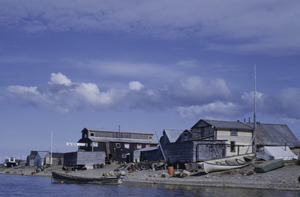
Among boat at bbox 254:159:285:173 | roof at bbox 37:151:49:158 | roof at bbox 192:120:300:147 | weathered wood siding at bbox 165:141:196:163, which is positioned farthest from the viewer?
roof at bbox 37:151:49:158

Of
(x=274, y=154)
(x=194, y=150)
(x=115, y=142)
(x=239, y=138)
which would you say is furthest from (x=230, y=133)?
(x=115, y=142)

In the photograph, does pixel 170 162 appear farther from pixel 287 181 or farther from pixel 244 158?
pixel 287 181

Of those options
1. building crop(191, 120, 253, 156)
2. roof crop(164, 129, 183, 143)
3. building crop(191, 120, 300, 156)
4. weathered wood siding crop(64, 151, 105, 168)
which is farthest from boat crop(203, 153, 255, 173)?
weathered wood siding crop(64, 151, 105, 168)

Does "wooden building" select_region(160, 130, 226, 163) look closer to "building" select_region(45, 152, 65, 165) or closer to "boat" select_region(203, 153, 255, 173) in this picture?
"boat" select_region(203, 153, 255, 173)

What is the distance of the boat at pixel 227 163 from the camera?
51.1m

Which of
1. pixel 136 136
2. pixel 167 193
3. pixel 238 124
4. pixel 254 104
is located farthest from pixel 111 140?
pixel 167 193

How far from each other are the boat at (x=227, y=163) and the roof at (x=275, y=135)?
12.6 m

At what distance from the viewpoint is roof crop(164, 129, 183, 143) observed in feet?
269

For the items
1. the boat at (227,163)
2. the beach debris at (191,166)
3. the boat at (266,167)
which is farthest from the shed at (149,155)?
the boat at (266,167)

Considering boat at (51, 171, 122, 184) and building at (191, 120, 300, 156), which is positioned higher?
building at (191, 120, 300, 156)

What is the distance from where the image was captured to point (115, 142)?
10250cm

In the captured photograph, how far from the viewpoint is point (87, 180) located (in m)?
56.2

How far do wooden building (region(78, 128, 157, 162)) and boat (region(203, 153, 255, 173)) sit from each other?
143 feet

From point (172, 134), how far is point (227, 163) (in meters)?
28.0
